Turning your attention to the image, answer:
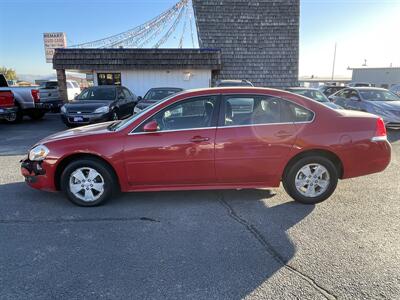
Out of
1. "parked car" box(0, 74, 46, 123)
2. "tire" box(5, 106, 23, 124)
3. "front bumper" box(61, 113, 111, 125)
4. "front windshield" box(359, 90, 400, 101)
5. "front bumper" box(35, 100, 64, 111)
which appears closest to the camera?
"front bumper" box(61, 113, 111, 125)

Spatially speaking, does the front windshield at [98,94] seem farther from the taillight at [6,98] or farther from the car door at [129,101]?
the taillight at [6,98]

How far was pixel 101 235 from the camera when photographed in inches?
129

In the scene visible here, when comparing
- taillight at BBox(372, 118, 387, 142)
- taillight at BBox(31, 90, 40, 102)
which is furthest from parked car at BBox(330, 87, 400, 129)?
taillight at BBox(31, 90, 40, 102)

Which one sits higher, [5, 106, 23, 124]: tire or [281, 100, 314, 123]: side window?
[281, 100, 314, 123]: side window

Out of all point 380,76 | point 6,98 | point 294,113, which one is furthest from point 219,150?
point 380,76

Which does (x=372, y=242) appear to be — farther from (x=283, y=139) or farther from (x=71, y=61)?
(x=71, y=61)

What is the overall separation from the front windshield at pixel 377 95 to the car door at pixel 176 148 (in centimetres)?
909

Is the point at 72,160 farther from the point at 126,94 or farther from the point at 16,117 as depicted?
the point at 16,117

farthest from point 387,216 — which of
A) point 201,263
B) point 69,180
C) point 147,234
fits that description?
point 69,180

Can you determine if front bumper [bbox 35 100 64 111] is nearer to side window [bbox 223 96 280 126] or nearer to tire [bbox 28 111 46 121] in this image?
tire [bbox 28 111 46 121]

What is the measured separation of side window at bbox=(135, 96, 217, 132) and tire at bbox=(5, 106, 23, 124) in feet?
33.1

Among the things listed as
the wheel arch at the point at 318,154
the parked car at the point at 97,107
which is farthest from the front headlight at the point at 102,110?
the wheel arch at the point at 318,154

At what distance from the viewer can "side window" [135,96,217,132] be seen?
3.91m

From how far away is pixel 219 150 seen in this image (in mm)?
3861
